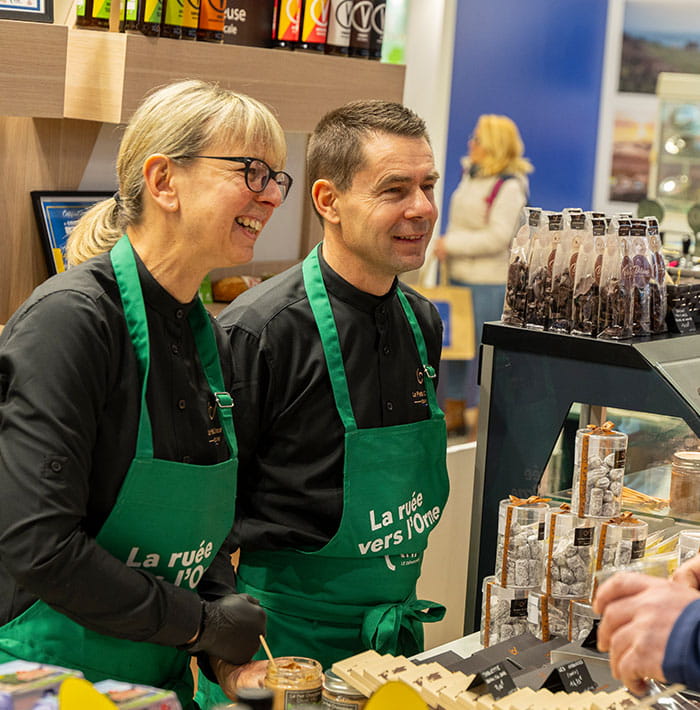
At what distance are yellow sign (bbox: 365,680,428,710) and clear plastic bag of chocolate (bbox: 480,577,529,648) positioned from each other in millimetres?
960

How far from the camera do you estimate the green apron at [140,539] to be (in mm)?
1879

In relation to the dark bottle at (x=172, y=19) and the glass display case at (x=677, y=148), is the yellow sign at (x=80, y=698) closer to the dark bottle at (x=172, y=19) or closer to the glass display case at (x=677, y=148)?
the dark bottle at (x=172, y=19)

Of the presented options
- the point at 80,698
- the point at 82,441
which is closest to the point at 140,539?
the point at 82,441

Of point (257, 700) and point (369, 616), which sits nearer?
point (257, 700)

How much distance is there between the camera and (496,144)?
653cm

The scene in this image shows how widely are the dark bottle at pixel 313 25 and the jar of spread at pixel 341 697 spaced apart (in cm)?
251

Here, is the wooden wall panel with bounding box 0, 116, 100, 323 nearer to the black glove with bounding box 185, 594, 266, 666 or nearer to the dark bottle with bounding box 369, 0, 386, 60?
the dark bottle with bounding box 369, 0, 386, 60

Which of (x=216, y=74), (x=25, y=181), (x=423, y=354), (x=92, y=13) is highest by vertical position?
(x=92, y=13)

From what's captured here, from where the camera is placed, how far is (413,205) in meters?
2.48

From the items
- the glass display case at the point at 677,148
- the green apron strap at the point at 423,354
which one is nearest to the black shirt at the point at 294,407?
the green apron strap at the point at 423,354

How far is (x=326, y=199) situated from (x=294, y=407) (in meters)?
0.48

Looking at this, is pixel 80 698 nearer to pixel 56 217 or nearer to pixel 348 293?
pixel 348 293

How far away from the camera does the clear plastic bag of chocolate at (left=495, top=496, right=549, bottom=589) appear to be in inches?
93.7

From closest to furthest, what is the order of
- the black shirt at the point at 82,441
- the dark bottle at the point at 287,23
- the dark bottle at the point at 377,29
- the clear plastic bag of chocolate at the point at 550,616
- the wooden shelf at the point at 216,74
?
the black shirt at the point at 82,441 < the clear plastic bag of chocolate at the point at 550,616 < the wooden shelf at the point at 216,74 < the dark bottle at the point at 287,23 < the dark bottle at the point at 377,29
